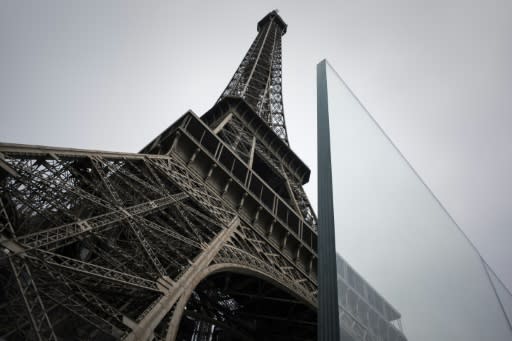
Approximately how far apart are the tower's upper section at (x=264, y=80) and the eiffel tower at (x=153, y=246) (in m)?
12.0

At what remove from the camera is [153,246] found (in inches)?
443

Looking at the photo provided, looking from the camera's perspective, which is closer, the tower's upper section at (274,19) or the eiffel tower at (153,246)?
the eiffel tower at (153,246)

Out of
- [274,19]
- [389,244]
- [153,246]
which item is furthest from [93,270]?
[274,19]

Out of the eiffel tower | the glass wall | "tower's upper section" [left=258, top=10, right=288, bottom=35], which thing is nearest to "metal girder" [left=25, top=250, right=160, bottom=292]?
the eiffel tower

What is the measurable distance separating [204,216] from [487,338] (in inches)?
408

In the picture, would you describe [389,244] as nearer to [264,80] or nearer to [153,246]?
[153,246]

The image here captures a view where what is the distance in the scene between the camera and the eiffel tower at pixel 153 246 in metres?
7.66

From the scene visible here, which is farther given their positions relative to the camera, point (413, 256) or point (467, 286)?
point (467, 286)

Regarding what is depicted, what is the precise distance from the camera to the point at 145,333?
26.0 ft

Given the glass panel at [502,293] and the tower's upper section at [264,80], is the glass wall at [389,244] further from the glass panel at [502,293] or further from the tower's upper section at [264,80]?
the tower's upper section at [264,80]

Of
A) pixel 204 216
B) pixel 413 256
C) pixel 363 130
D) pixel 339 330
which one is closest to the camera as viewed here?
pixel 339 330

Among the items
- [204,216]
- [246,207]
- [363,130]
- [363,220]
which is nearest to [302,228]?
[246,207]

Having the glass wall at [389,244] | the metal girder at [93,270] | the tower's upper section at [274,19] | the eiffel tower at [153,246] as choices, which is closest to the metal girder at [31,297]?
the eiffel tower at [153,246]

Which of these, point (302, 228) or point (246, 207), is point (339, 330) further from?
point (302, 228)
